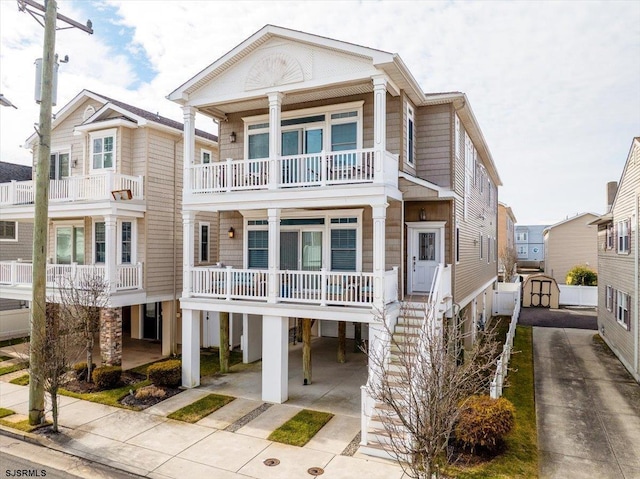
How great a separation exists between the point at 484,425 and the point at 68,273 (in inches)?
606

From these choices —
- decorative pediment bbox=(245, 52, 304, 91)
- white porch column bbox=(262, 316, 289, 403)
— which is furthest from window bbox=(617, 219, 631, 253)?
decorative pediment bbox=(245, 52, 304, 91)

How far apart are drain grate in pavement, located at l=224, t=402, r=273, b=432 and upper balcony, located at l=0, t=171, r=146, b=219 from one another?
9.26m

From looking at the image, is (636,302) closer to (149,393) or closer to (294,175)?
(294,175)

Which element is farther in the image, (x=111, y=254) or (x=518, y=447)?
(x=111, y=254)

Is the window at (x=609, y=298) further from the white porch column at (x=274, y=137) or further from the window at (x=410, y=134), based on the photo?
the white porch column at (x=274, y=137)

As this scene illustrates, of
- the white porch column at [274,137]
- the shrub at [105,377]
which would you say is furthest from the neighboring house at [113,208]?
the white porch column at [274,137]

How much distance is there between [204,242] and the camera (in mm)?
20453

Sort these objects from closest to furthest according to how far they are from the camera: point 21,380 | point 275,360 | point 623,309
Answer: point 275,360 → point 21,380 → point 623,309

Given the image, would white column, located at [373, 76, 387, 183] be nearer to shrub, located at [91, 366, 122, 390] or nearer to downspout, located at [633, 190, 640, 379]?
downspout, located at [633, 190, 640, 379]

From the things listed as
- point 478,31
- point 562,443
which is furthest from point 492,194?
point 562,443

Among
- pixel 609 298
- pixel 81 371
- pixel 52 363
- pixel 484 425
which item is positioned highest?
pixel 609 298

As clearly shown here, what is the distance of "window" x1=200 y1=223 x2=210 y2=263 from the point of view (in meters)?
20.2

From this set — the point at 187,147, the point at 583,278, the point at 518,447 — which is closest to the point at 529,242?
the point at 583,278

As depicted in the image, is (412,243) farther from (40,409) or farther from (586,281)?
(586,281)
